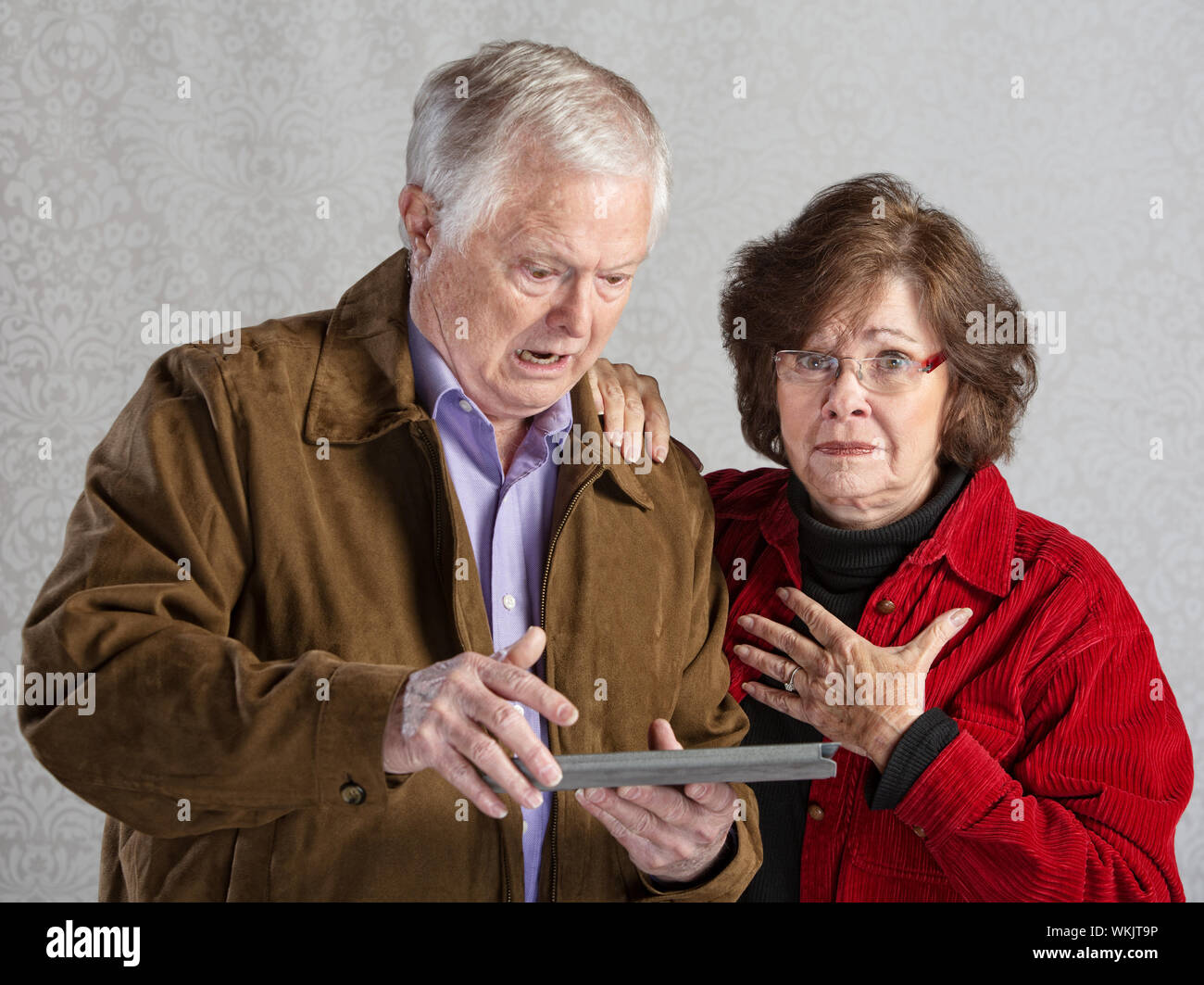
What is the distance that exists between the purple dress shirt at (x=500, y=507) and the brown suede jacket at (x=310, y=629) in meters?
0.03

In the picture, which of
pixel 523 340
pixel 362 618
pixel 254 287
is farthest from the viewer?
pixel 254 287

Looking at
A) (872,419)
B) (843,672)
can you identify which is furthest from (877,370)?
(843,672)

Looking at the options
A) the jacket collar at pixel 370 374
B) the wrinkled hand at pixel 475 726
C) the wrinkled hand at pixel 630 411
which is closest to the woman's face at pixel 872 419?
the wrinkled hand at pixel 630 411

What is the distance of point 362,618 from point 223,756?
0.26m

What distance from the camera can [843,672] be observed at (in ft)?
6.48

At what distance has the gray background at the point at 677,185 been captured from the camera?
10.1ft

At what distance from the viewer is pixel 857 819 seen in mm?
2006

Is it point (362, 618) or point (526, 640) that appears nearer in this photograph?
point (526, 640)

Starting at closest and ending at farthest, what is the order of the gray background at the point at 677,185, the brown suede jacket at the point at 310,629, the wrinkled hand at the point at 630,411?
1. the brown suede jacket at the point at 310,629
2. the wrinkled hand at the point at 630,411
3. the gray background at the point at 677,185

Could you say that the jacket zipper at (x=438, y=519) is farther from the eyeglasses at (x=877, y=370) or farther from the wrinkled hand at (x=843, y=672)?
the eyeglasses at (x=877, y=370)

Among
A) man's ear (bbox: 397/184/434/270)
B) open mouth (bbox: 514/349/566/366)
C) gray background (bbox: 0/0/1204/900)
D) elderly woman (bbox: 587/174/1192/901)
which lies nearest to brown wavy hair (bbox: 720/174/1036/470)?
elderly woman (bbox: 587/174/1192/901)

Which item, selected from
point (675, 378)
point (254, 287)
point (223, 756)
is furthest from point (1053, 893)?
point (254, 287)

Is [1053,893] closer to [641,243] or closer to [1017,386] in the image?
[1017,386]

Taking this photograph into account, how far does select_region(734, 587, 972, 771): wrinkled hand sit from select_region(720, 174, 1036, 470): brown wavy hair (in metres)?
0.35
